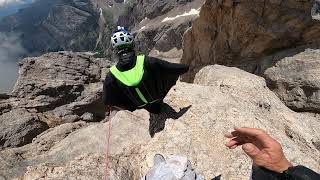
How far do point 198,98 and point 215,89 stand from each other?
161 cm

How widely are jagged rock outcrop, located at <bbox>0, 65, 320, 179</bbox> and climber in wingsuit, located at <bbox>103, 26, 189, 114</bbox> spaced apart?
1212 mm

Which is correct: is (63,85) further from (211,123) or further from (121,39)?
(211,123)

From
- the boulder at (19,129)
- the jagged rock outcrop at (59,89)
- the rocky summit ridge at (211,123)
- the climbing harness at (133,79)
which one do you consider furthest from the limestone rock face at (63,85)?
the climbing harness at (133,79)

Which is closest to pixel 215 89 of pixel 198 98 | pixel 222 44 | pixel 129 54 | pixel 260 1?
pixel 198 98

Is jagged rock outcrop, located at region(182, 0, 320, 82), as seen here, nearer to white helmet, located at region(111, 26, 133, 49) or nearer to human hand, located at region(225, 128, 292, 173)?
white helmet, located at region(111, 26, 133, 49)

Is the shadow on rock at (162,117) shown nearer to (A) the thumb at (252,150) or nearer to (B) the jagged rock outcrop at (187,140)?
(B) the jagged rock outcrop at (187,140)

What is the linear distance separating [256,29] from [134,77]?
15307mm

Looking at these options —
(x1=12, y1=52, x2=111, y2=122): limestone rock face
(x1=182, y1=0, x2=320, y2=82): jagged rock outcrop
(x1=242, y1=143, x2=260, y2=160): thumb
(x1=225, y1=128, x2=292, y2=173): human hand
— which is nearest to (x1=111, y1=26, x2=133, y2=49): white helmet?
(x1=225, y1=128, x2=292, y2=173): human hand

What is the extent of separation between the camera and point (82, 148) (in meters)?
12.5

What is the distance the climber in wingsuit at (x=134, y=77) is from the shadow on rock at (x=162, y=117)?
0.72 metres

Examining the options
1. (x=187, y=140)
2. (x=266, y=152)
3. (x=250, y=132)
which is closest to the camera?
(x=266, y=152)

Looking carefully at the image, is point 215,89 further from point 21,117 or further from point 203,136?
point 21,117

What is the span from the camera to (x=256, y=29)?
25031mm

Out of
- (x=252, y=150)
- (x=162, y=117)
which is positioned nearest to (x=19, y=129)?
(x=162, y=117)
